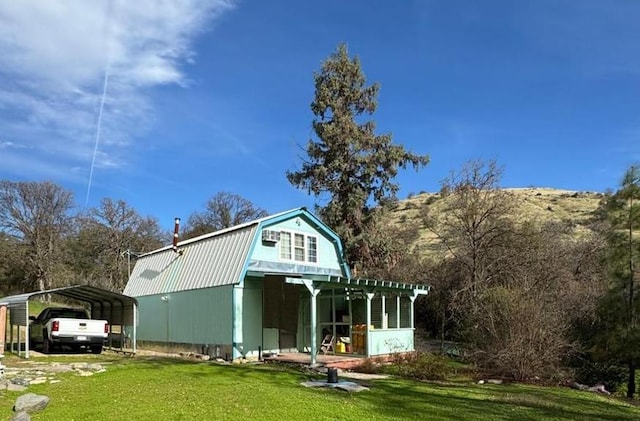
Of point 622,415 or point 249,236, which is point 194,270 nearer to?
point 249,236

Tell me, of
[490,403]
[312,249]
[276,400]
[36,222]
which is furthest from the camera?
[36,222]

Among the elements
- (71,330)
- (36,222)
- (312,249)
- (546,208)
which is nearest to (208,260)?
(312,249)

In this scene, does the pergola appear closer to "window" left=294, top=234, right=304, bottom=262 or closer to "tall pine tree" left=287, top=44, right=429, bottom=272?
"window" left=294, top=234, right=304, bottom=262

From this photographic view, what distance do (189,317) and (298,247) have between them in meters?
4.89

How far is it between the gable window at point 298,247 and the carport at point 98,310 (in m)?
5.89

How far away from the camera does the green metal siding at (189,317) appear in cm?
1834

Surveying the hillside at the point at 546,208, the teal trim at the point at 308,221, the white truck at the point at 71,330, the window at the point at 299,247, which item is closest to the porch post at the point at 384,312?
the teal trim at the point at 308,221

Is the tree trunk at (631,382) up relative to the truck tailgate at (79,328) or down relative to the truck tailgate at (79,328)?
down

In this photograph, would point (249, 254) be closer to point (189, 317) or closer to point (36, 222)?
point (189, 317)

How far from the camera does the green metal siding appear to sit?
722 inches

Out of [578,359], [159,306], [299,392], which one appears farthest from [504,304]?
[159,306]

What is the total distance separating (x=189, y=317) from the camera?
20250 millimetres

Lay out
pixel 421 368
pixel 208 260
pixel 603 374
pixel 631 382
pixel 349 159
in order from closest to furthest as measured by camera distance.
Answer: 1. pixel 421 368
2. pixel 631 382
3. pixel 603 374
4. pixel 208 260
5. pixel 349 159

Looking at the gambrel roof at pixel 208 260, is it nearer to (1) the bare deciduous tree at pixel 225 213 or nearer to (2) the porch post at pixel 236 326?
(2) the porch post at pixel 236 326
